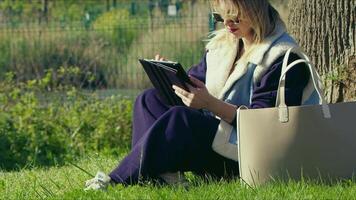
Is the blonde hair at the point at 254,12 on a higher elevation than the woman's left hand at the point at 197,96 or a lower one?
higher

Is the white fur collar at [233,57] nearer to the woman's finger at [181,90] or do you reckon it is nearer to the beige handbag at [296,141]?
the beige handbag at [296,141]

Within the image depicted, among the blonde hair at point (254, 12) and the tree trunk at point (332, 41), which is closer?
the blonde hair at point (254, 12)

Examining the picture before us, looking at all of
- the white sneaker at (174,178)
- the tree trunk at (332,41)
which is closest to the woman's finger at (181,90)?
the white sneaker at (174,178)

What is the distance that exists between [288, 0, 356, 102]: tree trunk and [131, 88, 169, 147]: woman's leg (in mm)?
1520

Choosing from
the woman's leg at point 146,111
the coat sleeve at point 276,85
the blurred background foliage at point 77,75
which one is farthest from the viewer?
the blurred background foliage at point 77,75

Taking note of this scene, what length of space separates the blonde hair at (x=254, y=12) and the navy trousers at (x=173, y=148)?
22.1 inches

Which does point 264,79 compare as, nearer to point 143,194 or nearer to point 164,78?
point 164,78

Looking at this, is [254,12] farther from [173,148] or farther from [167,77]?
[173,148]

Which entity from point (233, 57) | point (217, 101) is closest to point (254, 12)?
point (233, 57)

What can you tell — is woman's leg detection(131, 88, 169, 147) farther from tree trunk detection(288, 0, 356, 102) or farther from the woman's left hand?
tree trunk detection(288, 0, 356, 102)

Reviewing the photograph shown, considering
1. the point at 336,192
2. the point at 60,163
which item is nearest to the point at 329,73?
the point at 336,192

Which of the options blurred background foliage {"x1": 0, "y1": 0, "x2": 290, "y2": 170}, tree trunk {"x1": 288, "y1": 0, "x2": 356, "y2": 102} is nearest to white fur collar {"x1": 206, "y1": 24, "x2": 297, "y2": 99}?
tree trunk {"x1": 288, "y1": 0, "x2": 356, "y2": 102}

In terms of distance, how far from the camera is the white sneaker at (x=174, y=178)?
568cm

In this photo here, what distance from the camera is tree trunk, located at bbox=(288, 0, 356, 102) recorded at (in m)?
7.01
